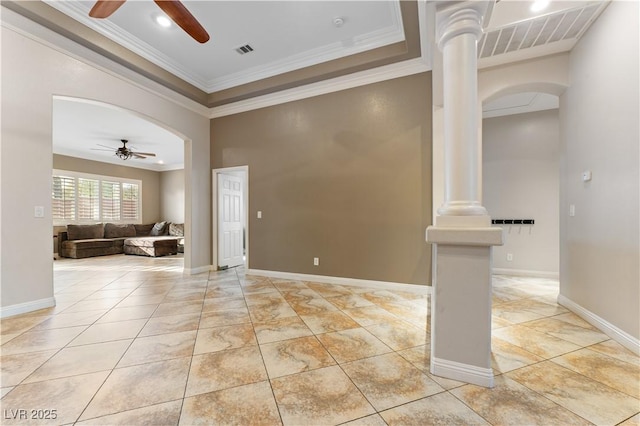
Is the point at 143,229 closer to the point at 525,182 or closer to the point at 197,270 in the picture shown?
the point at 197,270

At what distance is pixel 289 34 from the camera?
344 centimetres

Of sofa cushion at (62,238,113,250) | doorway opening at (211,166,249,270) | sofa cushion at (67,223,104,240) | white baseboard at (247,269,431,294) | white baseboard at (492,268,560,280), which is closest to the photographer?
white baseboard at (247,269,431,294)

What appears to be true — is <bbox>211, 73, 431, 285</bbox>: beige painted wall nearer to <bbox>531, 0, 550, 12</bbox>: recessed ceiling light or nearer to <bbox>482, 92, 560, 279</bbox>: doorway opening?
<bbox>531, 0, 550, 12</bbox>: recessed ceiling light

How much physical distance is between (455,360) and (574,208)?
2456 mm

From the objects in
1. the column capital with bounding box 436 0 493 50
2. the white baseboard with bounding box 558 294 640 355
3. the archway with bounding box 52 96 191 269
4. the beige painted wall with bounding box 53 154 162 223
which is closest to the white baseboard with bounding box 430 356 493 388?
the white baseboard with bounding box 558 294 640 355

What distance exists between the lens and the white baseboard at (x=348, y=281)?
3.66 metres

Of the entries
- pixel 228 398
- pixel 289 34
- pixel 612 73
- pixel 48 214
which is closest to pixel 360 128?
pixel 289 34

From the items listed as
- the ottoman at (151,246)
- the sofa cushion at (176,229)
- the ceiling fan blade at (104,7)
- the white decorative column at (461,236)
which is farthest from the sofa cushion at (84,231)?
the white decorative column at (461,236)

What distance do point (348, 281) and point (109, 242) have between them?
7548 mm

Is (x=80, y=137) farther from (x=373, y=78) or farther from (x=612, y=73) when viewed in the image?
(x=612, y=73)

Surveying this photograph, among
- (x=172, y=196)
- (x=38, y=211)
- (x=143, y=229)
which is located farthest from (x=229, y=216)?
(x=172, y=196)

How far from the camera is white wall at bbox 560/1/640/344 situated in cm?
206

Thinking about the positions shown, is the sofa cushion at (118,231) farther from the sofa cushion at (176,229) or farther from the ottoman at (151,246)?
the sofa cushion at (176,229)

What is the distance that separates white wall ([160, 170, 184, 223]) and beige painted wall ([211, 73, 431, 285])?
555cm
